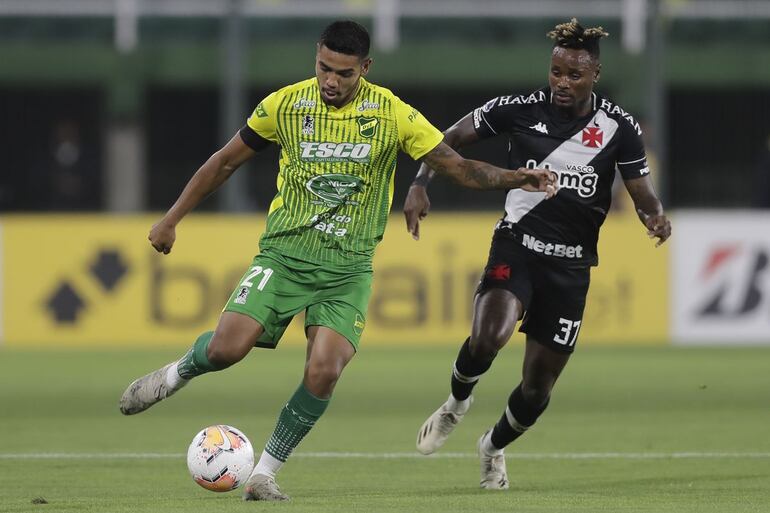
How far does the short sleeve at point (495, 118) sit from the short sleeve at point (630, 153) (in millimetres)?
592

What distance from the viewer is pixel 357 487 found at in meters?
8.09

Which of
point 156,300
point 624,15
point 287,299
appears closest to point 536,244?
point 287,299

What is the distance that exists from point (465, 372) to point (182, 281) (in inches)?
388

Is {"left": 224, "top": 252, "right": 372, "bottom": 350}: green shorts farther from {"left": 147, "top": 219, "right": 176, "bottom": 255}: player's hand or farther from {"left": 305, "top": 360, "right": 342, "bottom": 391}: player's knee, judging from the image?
{"left": 147, "top": 219, "right": 176, "bottom": 255}: player's hand

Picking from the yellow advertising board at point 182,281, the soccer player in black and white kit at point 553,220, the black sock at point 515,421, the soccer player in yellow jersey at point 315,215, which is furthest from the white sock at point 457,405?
the yellow advertising board at point 182,281

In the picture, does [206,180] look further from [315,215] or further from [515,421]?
[515,421]

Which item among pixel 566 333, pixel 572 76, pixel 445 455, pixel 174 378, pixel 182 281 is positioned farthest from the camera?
pixel 182 281

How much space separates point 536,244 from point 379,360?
8758mm

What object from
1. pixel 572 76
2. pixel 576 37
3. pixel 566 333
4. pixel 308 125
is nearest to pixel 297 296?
pixel 308 125

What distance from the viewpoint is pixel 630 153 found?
8289 mm

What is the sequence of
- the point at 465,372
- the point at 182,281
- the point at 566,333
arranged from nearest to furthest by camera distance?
the point at 566,333, the point at 465,372, the point at 182,281

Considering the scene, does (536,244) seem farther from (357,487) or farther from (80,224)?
(80,224)

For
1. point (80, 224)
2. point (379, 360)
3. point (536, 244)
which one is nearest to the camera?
point (536, 244)

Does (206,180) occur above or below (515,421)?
above
